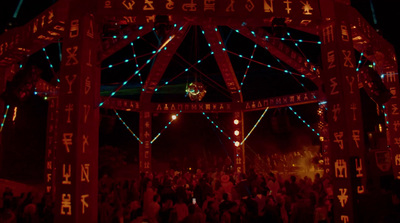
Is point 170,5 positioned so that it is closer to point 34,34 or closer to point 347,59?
point 34,34

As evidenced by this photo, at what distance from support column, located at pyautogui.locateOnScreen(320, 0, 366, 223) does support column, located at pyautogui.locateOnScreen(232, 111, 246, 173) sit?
290 inches

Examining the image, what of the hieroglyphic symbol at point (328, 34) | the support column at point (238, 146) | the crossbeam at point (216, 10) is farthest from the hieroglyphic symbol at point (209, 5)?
the support column at point (238, 146)

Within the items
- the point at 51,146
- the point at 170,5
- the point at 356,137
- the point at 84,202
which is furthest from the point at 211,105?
the point at 84,202

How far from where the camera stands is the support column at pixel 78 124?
16.8 ft

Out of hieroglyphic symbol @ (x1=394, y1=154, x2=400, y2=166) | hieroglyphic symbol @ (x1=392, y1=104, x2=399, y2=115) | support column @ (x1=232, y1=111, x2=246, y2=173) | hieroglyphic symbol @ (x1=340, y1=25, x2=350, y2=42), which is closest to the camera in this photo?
hieroglyphic symbol @ (x1=340, y1=25, x2=350, y2=42)

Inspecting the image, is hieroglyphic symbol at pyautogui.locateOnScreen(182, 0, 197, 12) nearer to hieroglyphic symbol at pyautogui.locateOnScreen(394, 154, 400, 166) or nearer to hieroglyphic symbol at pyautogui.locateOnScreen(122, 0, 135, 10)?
hieroglyphic symbol at pyautogui.locateOnScreen(122, 0, 135, 10)

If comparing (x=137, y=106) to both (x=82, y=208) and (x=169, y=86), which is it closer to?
(x=169, y=86)

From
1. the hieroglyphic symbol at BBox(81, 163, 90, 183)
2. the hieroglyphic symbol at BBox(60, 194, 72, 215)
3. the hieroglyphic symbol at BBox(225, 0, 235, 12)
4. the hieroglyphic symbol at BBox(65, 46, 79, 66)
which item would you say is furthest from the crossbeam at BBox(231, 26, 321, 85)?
the hieroglyphic symbol at BBox(60, 194, 72, 215)

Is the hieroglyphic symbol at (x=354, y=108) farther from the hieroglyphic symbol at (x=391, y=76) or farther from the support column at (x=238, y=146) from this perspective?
the support column at (x=238, y=146)

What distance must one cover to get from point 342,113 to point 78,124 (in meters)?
4.49

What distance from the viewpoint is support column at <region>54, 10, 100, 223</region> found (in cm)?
512

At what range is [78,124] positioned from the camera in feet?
17.2

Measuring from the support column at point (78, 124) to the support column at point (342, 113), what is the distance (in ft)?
13.7

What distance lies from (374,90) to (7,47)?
27.5 ft
